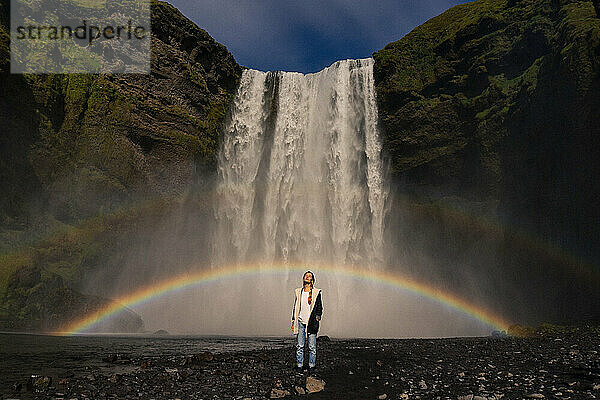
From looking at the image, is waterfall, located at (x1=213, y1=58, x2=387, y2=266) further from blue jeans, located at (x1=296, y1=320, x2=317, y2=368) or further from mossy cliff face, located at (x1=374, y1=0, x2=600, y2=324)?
blue jeans, located at (x1=296, y1=320, x2=317, y2=368)

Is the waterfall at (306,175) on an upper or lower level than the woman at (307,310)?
upper

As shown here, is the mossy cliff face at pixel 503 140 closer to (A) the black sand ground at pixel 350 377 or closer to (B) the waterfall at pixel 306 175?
(B) the waterfall at pixel 306 175

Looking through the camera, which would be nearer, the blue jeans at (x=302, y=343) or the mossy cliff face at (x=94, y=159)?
the blue jeans at (x=302, y=343)

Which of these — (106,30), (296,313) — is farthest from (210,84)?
(296,313)

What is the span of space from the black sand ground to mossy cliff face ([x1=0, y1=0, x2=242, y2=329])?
2134cm

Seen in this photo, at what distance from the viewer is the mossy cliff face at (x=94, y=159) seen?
1158 inches

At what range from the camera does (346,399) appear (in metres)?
7.67

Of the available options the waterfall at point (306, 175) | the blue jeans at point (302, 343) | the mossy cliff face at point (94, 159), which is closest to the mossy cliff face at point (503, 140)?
the waterfall at point (306, 175)

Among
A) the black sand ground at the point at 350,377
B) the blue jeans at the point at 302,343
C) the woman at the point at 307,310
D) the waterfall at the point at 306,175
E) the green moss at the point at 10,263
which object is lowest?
the black sand ground at the point at 350,377

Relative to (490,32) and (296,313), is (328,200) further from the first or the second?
(296,313)

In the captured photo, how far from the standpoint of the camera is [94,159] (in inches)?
1346

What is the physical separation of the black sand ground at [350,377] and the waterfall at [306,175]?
24.1 metres

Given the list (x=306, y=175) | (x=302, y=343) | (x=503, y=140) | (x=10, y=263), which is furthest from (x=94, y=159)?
(x=503, y=140)

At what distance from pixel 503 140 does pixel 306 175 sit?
53.3 feet
